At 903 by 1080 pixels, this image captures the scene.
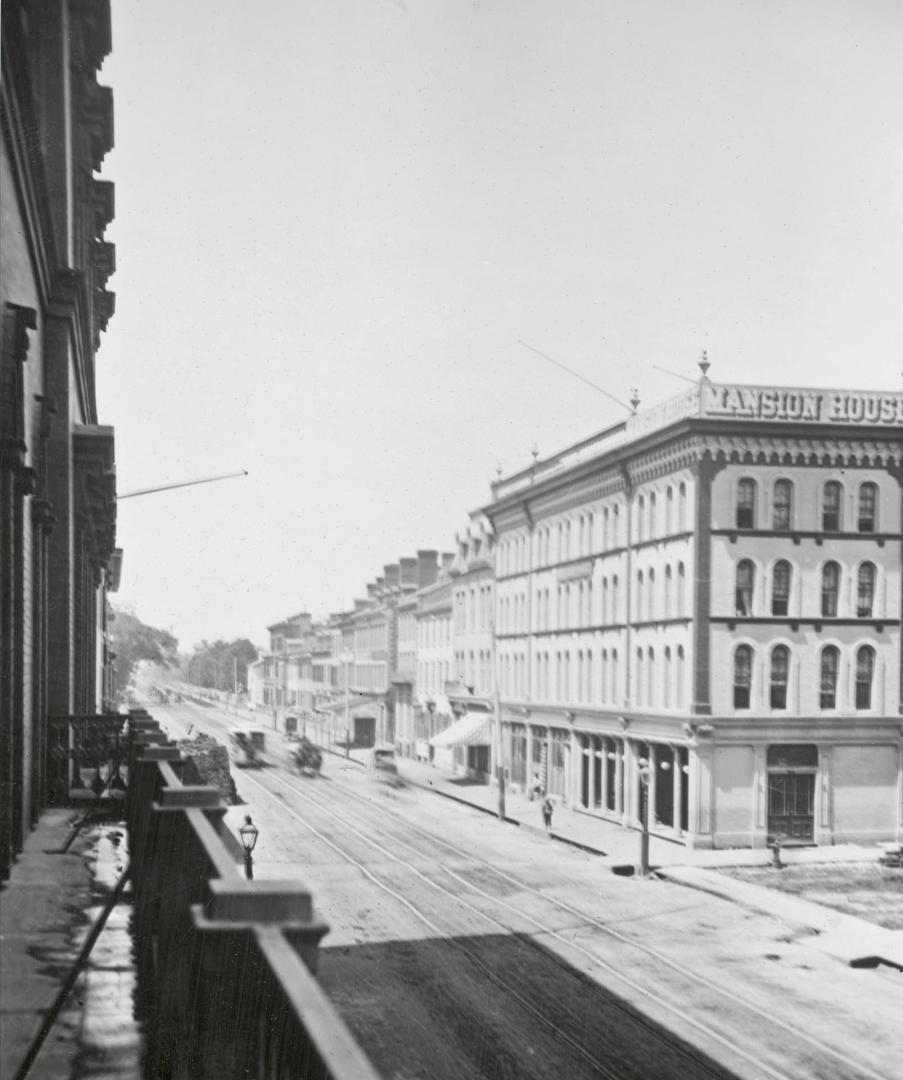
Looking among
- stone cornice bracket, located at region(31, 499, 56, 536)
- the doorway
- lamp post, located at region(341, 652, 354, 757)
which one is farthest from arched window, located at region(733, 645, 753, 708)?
lamp post, located at region(341, 652, 354, 757)

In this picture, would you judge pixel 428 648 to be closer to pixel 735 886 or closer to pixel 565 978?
pixel 735 886

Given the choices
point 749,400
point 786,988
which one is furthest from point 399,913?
point 749,400

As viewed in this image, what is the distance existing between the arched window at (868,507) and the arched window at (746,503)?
383 cm

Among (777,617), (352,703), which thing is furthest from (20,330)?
(352,703)

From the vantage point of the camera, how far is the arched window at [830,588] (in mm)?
41781

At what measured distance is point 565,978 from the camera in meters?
22.6

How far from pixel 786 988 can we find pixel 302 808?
29.6 m

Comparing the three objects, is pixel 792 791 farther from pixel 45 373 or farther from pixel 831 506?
pixel 45 373

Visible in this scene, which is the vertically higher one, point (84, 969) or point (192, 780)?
point (192, 780)

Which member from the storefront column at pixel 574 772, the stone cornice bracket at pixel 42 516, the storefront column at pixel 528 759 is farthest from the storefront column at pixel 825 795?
the stone cornice bracket at pixel 42 516

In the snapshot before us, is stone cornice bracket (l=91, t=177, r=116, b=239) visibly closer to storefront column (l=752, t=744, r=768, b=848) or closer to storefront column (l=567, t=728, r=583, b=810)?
storefront column (l=752, t=744, r=768, b=848)

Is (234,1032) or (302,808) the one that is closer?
(234,1032)

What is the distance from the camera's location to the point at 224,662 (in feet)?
553

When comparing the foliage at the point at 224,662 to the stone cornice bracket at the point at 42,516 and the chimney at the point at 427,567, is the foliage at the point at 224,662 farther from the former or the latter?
the stone cornice bracket at the point at 42,516
